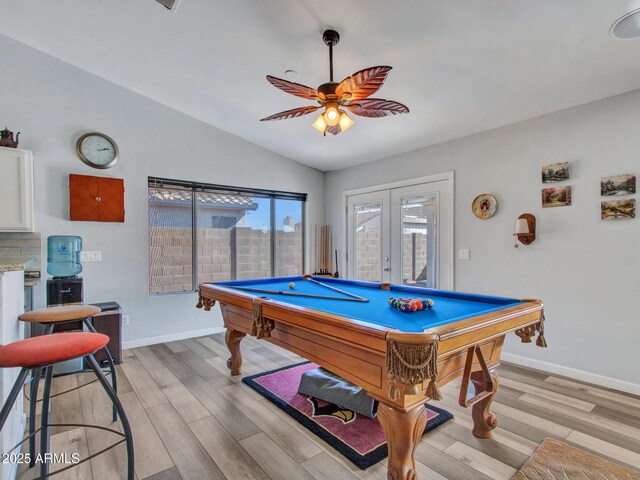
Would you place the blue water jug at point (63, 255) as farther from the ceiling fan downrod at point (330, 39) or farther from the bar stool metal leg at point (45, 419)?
the ceiling fan downrod at point (330, 39)

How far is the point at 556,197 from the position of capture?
9.86 ft

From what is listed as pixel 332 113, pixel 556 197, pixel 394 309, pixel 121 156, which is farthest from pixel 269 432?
pixel 121 156

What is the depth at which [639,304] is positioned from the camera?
8.57 feet

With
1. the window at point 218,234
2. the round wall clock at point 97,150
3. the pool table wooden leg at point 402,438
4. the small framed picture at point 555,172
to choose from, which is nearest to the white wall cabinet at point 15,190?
the round wall clock at point 97,150

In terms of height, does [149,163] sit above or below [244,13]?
below

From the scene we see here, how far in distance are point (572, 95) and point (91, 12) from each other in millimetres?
3956

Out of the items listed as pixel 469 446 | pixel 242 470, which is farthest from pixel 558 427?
pixel 242 470

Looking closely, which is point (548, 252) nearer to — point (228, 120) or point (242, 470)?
point (242, 470)

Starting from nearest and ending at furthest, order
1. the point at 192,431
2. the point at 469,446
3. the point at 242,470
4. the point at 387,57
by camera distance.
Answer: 1. the point at 242,470
2. the point at 469,446
3. the point at 192,431
4. the point at 387,57

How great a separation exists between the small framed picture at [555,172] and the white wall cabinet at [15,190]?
15.7 feet

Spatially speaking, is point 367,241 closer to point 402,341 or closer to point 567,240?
point 567,240


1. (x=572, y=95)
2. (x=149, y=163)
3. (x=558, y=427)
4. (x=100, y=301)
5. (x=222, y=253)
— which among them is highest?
(x=572, y=95)

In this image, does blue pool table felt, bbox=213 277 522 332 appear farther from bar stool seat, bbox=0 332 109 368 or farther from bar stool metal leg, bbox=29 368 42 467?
bar stool metal leg, bbox=29 368 42 467

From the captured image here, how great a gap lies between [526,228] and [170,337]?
4.11m
